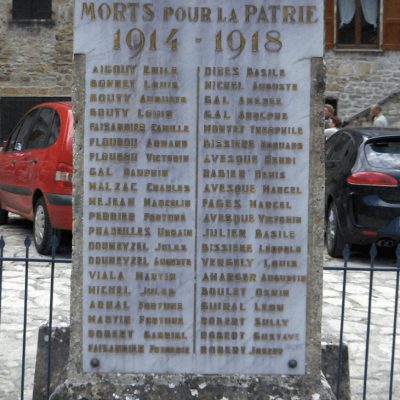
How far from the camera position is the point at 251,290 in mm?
2961

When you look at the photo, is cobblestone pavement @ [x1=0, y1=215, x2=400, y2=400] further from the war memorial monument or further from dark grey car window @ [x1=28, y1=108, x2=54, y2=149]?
dark grey car window @ [x1=28, y1=108, x2=54, y2=149]

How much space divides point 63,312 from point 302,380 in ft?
8.72

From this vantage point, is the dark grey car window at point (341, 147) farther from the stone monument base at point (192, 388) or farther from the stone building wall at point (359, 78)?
the stone building wall at point (359, 78)

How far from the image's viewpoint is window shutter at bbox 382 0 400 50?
1698 centimetres

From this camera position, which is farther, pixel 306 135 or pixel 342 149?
pixel 342 149

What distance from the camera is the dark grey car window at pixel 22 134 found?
7.77m

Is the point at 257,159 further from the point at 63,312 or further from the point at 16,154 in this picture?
the point at 16,154

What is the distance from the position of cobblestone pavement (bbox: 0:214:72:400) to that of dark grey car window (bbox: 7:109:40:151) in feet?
3.80

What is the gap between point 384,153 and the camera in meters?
7.06

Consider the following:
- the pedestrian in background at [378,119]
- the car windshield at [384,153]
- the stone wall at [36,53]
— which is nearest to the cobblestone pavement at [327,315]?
the car windshield at [384,153]

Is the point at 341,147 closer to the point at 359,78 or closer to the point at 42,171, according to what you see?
the point at 42,171

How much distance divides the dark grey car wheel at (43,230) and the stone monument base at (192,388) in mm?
4124

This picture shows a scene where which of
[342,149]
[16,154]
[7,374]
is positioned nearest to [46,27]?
[16,154]

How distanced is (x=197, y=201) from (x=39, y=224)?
14.9 feet
